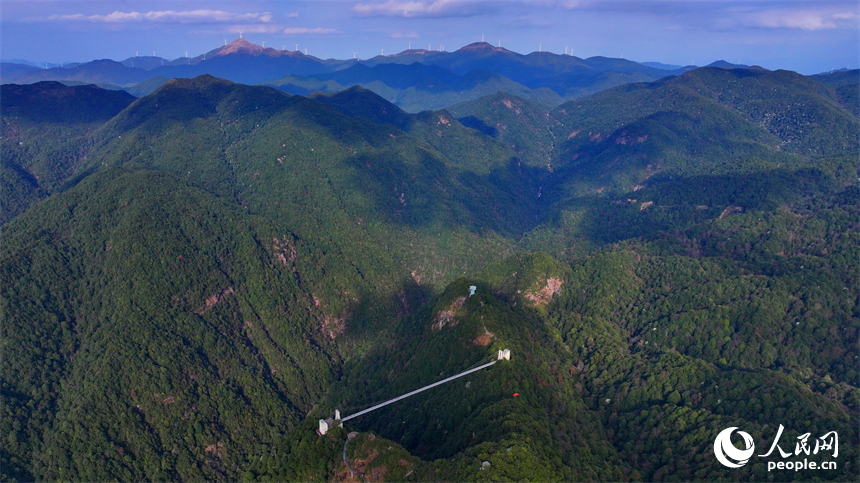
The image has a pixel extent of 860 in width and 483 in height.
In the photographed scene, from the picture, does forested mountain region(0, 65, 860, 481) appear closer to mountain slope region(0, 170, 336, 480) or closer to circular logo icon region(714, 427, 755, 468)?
mountain slope region(0, 170, 336, 480)

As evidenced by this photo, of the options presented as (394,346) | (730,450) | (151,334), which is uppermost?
(151,334)

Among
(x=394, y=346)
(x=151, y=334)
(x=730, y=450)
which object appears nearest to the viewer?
(x=730, y=450)

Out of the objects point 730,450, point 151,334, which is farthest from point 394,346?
point 730,450

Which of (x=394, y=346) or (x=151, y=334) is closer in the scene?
(x=151, y=334)

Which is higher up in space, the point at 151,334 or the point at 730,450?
the point at 151,334

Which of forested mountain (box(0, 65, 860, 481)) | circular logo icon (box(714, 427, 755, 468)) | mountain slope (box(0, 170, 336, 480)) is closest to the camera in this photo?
circular logo icon (box(714, 427, 755, 468))

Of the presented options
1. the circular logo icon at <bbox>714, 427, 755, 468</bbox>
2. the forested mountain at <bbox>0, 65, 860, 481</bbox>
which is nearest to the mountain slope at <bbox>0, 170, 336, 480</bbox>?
the forested mountain at <bbox>0, 65, 860, 481</bbox>

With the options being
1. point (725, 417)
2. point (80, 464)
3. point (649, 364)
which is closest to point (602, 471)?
point (725, 417)

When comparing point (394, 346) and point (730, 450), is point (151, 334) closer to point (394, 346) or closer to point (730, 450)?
point (394, 346)

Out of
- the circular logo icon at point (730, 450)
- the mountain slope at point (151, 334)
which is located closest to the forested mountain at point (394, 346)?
the mountain slope at point (151, 334)
